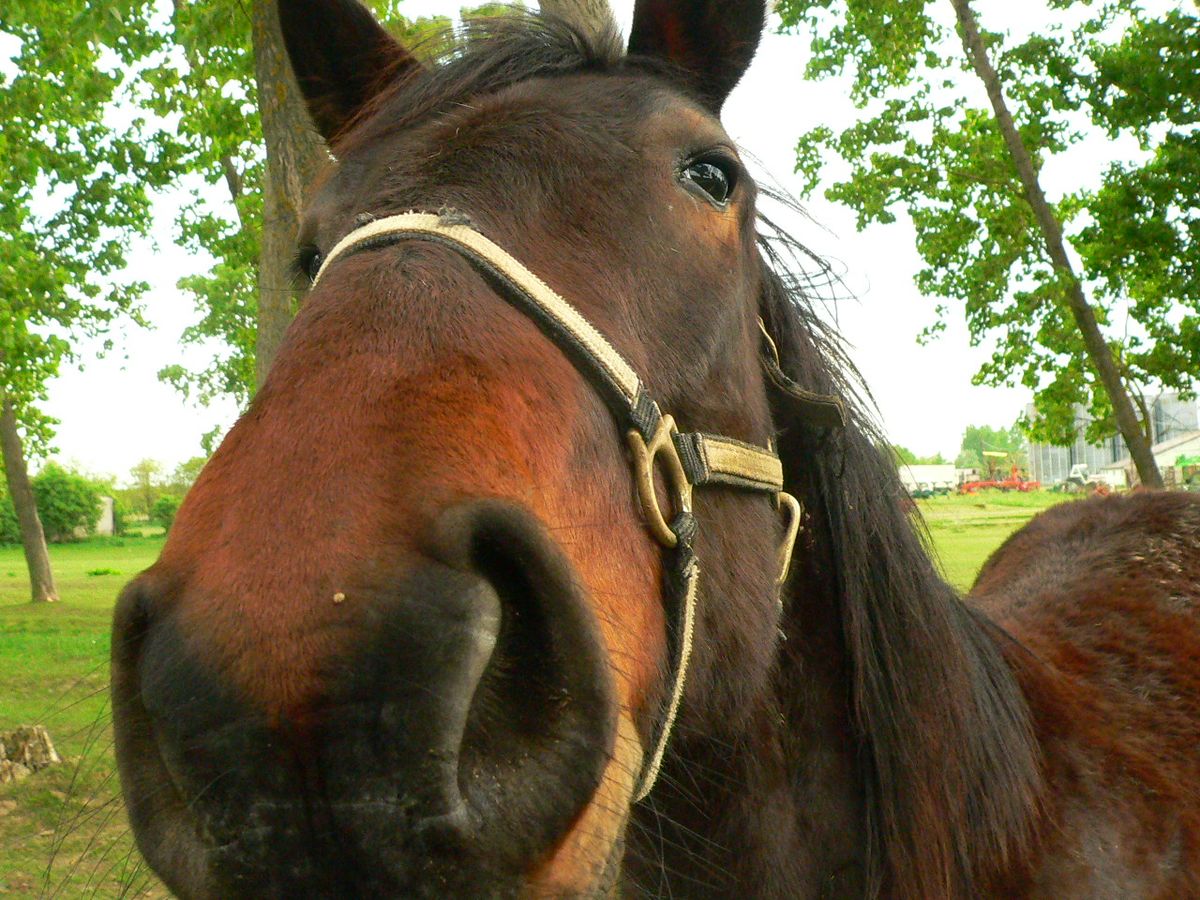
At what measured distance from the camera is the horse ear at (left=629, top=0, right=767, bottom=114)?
7.03ft

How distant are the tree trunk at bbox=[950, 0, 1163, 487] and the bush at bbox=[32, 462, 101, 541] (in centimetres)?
5407

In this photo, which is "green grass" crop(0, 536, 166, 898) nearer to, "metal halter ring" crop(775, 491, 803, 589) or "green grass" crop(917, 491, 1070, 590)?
"metal halter ring" crop(775, 491, 803, 589)

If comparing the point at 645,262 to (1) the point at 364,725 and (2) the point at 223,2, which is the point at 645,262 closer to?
(1) the point at 364,725

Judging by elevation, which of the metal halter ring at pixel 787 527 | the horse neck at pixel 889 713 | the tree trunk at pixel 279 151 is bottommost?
the horse neck at pixel 889 713

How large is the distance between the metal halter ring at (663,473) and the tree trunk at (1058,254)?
11.7 meters

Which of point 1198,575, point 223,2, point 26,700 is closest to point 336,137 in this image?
point 1198,575

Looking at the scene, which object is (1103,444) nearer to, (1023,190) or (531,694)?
(1023,190)

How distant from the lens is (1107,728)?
8.35 ft

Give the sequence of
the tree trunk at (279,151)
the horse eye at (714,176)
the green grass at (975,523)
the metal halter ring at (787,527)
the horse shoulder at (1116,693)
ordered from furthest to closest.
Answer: the green grass at (975,523) < the tree trunk at (279,151) < the horse shoulder at (1116,693) < the metal halter ring at (787,527) < the horse eye at (714,176)

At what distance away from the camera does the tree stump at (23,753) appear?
23.4ft

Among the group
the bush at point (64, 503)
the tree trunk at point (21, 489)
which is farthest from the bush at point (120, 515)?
the tree trunk at point (21, 489)

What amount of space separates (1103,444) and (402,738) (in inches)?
643

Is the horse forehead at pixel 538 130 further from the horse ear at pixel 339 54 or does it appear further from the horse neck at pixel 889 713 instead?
the horse neck at pixel 889 713

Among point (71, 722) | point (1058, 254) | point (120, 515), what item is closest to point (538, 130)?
point (71, 722)
